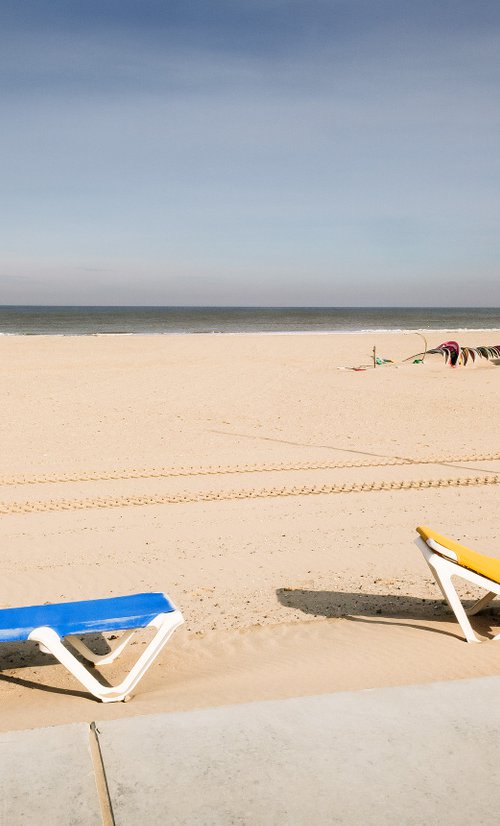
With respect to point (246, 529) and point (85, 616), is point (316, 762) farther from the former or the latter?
point (246, 529)

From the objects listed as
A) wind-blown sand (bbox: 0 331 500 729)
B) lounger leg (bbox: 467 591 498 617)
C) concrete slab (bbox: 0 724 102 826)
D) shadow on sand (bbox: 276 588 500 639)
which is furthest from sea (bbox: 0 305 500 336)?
concrete slab (bbox: 0 724 102 826)

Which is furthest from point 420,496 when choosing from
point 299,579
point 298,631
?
point 298,631

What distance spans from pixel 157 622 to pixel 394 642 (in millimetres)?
1609

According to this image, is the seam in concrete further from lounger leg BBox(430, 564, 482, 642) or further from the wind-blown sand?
lounger leg BBox(430, 564, 482, 642)

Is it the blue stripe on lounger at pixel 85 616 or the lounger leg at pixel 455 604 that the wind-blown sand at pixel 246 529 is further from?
the blue stripe on lounger at pixel 85 616

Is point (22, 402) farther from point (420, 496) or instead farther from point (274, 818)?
point (274, 818)

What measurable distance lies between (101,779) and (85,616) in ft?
4.53

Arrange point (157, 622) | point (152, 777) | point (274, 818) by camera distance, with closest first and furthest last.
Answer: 1. point (274, 818)
2. point (152, 777)
3. point (157, 622)

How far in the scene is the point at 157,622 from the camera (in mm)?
4066

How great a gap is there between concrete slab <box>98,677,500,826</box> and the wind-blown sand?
71 centimetres

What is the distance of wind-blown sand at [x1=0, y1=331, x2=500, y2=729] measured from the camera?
4352mm

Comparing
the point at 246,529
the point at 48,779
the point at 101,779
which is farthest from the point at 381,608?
the point at 48,779

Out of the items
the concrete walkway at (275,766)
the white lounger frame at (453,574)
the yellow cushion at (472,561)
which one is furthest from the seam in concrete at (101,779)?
the yellow cushion at (472,561)

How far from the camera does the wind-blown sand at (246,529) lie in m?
4.35
